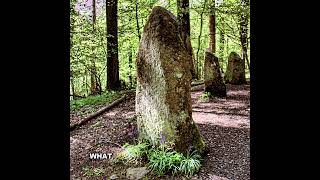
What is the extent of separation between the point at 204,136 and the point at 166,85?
5.24 feet

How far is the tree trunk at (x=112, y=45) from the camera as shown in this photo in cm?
1119

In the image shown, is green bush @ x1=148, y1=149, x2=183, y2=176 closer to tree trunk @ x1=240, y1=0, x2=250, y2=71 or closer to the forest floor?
the forest floor

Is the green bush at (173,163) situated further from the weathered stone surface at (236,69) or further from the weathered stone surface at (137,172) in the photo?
the weathered stone surface at (236,69)

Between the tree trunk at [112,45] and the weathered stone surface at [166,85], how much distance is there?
17.8 feet

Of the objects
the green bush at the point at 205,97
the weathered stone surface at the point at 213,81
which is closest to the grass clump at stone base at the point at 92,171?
the green bush at the point at 205,97

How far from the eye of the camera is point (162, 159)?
4863 mm

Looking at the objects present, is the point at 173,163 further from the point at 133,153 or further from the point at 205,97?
the point at 205,97

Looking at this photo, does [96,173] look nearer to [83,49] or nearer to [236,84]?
[83,49]

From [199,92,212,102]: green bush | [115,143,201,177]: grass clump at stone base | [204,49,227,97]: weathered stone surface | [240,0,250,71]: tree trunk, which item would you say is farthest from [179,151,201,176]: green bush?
[204,49,227,97]: weathered stone surface

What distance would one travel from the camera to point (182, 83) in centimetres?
521

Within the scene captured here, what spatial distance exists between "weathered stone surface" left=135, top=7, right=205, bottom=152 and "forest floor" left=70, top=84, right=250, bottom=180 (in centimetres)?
54
